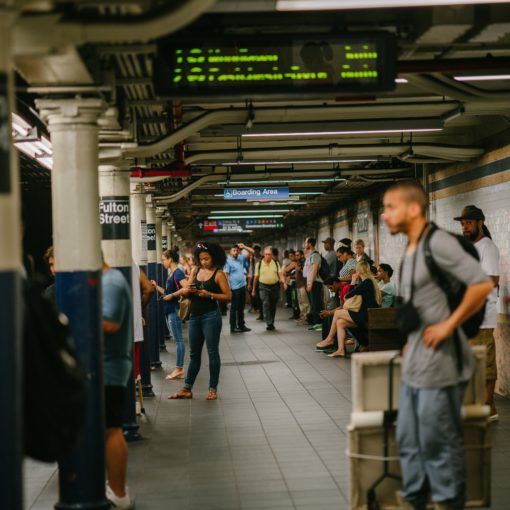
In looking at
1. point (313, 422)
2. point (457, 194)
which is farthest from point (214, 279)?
point (457, 194)

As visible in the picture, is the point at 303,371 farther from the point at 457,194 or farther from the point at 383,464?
the point at 383,464

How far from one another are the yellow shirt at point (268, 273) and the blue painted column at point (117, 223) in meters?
11.7

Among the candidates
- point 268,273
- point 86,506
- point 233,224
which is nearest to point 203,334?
point 86,506

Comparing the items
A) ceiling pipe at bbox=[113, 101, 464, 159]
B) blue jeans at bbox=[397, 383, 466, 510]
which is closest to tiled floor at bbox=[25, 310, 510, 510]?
blue jeans at bbox=[397, 383, 466, 510]

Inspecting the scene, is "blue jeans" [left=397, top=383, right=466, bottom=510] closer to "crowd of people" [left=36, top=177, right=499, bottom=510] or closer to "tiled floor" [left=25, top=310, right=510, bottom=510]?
"crowd of people" [left=36, top=177, right=499, bottom=510]

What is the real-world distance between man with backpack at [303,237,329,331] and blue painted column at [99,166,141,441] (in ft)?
33.1

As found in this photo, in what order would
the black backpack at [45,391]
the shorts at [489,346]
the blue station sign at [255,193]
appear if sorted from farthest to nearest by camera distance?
1. the blue station sign at [255,193]
2. the shorts at [489,346]
3. the black backpack at [45,391]

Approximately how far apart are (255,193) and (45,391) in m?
13.0

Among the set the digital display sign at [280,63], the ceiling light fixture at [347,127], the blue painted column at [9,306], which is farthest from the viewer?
the ceiling light fixture at [347,127]

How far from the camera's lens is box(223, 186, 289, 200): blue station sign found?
1634 centimetres

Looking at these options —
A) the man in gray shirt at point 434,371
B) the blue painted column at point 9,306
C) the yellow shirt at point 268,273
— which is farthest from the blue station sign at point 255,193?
the blue painted column at point 9,306

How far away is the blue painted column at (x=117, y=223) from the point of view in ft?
25.3

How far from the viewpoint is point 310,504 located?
5.68 meters

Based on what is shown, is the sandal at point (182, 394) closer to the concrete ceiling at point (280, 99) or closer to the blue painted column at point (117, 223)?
the blue painted column at point (117, 223)
